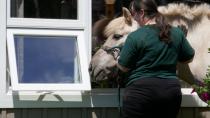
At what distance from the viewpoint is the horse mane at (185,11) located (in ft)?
15.3

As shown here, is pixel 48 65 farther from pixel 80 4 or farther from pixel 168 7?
pixel 168 7

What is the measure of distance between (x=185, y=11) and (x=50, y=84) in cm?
124

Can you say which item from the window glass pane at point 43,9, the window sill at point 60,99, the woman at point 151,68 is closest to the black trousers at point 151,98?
the woman at point 151,68

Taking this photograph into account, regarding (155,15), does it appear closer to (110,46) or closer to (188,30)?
(110,46)

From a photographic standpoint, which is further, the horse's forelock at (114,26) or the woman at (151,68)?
the horse's forelock at (114,26)

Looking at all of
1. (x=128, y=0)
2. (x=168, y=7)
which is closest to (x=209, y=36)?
(x=168, y=7)

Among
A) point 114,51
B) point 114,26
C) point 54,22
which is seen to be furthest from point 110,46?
point 54,22

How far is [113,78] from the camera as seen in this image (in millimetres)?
4383

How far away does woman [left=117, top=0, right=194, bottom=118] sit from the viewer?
12.6ft

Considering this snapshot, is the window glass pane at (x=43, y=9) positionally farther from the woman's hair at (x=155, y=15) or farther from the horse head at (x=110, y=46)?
the woman's hair at (x=155, y=15)

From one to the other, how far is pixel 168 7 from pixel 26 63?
4.07 feet

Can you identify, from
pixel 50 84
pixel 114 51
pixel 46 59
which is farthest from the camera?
pixel 46 59

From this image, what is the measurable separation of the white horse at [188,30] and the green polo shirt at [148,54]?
0.57m

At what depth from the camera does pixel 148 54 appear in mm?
3859
